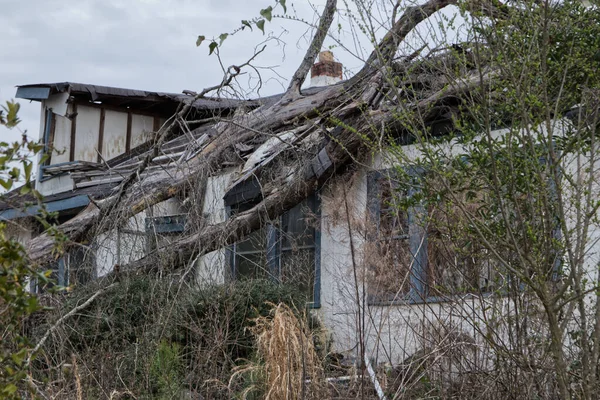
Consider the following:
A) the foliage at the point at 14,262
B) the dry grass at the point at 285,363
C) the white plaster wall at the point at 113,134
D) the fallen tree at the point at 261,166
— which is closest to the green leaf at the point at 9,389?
the foliage at the point at 14,262

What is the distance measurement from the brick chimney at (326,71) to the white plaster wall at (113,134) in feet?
13.1

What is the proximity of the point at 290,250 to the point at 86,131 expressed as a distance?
6215mm

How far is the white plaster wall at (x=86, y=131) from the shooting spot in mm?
15539

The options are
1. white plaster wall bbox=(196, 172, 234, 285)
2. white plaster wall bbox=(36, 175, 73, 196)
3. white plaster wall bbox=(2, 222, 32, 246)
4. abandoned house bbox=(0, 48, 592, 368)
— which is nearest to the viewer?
abandoned house bbox=(0, 48, 592, 368)

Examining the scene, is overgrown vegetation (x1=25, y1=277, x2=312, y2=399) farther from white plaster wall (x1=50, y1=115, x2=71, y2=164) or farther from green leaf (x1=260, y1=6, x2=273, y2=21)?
white plaster wall (x1=50, y1=115, x2=71, y2=164)

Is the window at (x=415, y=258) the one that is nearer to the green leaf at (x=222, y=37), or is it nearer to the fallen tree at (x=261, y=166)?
the fallen tree at (x=261, y=166)

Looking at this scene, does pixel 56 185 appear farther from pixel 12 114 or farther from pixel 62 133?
pixel 12 114

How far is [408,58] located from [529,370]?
2840 mm

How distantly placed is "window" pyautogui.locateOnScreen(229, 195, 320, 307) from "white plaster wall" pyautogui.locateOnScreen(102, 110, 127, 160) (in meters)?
5.03

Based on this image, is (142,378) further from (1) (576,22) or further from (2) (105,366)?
(1) (576,22)

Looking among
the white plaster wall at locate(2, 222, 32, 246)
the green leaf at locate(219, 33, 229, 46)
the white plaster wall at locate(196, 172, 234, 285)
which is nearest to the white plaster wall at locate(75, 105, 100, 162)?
the white plaster wall at locate(2, 222, 32, 246)

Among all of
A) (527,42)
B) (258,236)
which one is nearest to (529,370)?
(527,42)

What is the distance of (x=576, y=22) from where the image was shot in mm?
5004

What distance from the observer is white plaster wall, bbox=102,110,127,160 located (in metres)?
15.8
